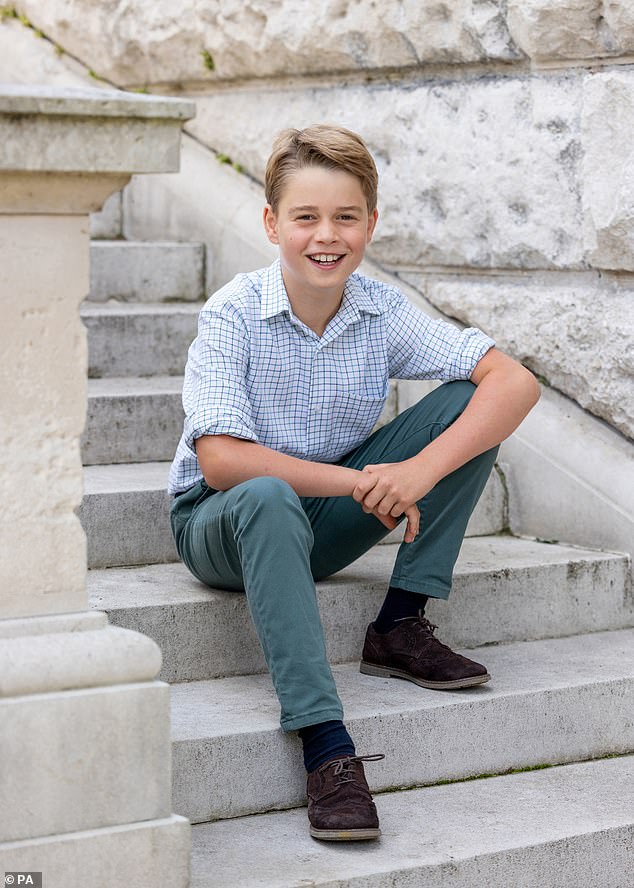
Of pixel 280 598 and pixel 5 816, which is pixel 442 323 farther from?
pixel 5 816

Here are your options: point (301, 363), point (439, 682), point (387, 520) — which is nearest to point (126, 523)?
point (301, 363)

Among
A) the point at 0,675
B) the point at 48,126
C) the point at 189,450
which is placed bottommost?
the point at 0,675

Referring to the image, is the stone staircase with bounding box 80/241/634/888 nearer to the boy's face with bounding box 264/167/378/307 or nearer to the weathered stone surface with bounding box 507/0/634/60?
the boy's face with bounding box 264/167/378/307

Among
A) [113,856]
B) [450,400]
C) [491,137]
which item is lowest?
[113,856]

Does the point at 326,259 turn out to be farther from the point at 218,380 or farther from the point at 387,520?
the point at 387,520

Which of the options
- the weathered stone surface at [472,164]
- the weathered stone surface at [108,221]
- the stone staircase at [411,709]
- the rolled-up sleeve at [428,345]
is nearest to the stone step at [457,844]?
the stone staircase at [411,709]

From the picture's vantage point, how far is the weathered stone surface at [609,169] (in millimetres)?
3213

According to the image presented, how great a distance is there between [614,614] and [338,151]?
1.35 metres

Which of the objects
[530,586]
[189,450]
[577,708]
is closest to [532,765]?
[577,708]

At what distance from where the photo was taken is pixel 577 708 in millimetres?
2924

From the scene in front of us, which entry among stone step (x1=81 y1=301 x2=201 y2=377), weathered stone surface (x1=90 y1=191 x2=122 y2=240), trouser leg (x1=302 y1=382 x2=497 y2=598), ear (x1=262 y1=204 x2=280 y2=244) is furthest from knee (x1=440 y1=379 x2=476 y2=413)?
weathered stone surface (x1=90 y1=191 x2=122 y2=240)

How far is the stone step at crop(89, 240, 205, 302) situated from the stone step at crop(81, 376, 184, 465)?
0.69m

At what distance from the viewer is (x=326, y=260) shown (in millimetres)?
2807

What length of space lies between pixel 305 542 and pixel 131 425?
115 cm
